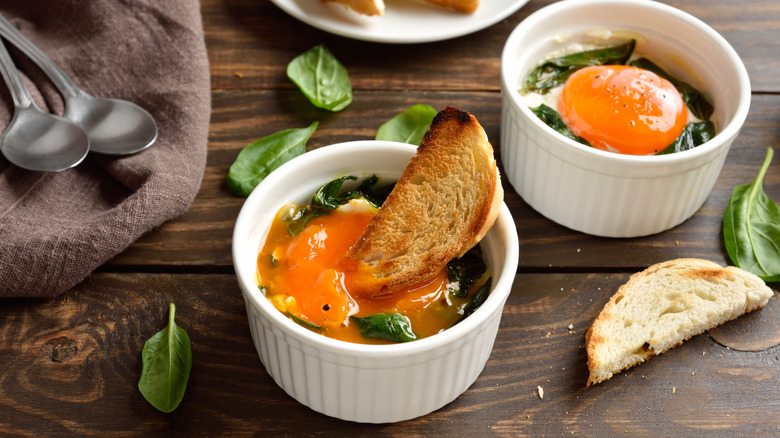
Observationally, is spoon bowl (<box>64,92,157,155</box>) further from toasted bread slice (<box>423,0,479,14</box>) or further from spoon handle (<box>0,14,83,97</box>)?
toasted bread slice (<box>423,0,479,14</box>)

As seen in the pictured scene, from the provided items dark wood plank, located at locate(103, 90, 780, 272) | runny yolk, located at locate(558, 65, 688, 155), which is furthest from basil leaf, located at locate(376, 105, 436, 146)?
runny yolk, located at locate(558, 65, 688, 155)

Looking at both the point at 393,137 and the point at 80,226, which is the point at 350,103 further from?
the point at 80,226

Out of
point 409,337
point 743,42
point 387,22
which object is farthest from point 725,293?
point 387,22

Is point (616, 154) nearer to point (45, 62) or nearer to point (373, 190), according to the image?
point (373, 190)

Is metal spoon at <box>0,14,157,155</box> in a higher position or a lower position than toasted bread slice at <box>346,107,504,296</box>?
lower

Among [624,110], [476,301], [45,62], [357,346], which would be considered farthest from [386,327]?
[45,62]
